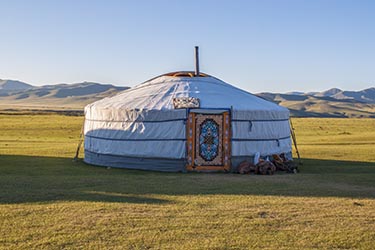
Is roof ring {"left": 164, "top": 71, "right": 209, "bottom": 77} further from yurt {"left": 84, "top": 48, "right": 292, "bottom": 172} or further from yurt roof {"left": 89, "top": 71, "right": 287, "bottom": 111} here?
yurt {"left": 84, "top": 48, "right": 292, "bottom": 172}

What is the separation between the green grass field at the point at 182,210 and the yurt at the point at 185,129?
69cm

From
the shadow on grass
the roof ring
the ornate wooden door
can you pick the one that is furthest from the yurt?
the roof ring

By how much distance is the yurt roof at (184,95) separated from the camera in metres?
14.3

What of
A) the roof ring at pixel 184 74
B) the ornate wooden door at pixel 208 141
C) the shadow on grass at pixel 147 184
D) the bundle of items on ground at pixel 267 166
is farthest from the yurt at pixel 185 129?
the roof ring at pixel 184 74

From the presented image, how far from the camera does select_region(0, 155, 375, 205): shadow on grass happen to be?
30.8 feet

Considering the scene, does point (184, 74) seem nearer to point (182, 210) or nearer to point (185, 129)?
point (185, 129)

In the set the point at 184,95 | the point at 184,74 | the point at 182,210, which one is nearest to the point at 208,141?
the point at 184,95

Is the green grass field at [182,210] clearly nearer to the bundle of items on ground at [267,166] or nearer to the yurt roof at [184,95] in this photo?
the bundle of items on ground at [267,166]

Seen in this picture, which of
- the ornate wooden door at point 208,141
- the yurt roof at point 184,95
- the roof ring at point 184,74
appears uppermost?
the roof ring at point 184,74

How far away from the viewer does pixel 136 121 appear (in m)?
14.3

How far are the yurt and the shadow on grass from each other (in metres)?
0.59

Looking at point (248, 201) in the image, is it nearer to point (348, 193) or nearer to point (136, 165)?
point (348, 193)

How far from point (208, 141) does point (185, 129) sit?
637 millimetres

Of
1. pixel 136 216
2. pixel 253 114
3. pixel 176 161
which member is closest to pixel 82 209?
pixel 136 216
